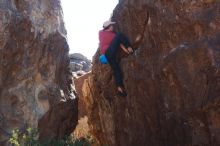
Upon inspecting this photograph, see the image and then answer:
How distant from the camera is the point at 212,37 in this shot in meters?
8.84

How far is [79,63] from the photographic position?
30.2 meters

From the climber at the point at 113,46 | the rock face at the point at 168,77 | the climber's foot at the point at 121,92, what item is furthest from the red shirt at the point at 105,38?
the climber's foot at the point at 121,92

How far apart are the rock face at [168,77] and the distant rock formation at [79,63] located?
1718 centimetres

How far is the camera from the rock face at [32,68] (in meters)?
11.7

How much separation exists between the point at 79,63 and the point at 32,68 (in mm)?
18076

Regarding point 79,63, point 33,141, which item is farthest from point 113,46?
point 79,63

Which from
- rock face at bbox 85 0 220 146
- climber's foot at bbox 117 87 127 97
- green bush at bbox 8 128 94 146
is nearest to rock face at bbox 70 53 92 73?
rock face at bbox 85 0 220 146

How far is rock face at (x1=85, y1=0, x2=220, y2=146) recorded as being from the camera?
28.6ft

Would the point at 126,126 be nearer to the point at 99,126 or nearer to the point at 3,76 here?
the point at 99,126

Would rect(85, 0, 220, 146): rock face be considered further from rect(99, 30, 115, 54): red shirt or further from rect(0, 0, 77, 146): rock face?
rect(0, 0, 77, 146): rock face

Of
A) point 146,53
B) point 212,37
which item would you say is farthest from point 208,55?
point 146,53

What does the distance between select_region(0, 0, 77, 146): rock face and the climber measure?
2.29m

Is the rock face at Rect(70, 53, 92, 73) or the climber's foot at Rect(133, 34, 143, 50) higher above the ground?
the climber's foot at Rect(133, 34, 143, 50)

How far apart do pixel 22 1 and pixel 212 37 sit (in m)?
5.16
